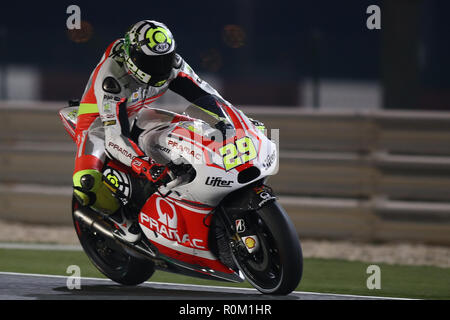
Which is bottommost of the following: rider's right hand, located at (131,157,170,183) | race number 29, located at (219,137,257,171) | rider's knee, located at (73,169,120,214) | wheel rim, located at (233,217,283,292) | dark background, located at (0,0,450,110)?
dark background, located at (0,0,450,110)

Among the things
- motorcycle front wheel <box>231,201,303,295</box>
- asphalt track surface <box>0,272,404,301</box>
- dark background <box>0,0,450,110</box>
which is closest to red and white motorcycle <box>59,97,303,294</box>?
motorcycle front wheel <box>231,201,303,295</box>

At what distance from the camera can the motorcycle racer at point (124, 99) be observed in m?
6.66

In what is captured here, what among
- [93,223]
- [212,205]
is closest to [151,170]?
[212,205]

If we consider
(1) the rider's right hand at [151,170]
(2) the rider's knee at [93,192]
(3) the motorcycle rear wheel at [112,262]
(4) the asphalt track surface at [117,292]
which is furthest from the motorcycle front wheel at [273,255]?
(2) the rider's knee at [93,192]

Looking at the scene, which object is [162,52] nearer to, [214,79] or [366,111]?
[366,111]

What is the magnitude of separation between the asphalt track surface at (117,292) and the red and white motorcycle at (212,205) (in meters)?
0.27

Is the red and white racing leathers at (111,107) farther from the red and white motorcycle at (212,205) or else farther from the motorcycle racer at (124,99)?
the red and white motorcycle at (212,205)

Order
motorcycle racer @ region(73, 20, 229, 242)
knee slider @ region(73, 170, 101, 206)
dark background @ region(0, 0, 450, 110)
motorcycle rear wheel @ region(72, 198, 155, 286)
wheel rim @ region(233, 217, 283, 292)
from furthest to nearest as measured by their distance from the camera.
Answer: dark background @ region(0, 0, 450, 110) < motorcycle rear wheel @ region(72, 198, 155, 286) < knee slider @ region(73, 170, 101, 206) < motorcycle racer @ region(73, 20, 229, 242) < wheel rim @ region(233, 217, 283, 292)

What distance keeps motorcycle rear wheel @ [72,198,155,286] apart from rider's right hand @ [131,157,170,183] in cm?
86

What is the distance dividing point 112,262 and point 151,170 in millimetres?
1181

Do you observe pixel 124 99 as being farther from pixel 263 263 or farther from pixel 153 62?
pixel 263 263

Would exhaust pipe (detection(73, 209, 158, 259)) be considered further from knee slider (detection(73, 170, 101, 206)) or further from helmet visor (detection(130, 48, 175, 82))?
helmet visor (detection(130, 48, 175, 82))

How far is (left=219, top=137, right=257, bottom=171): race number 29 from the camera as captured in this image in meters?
6.30
